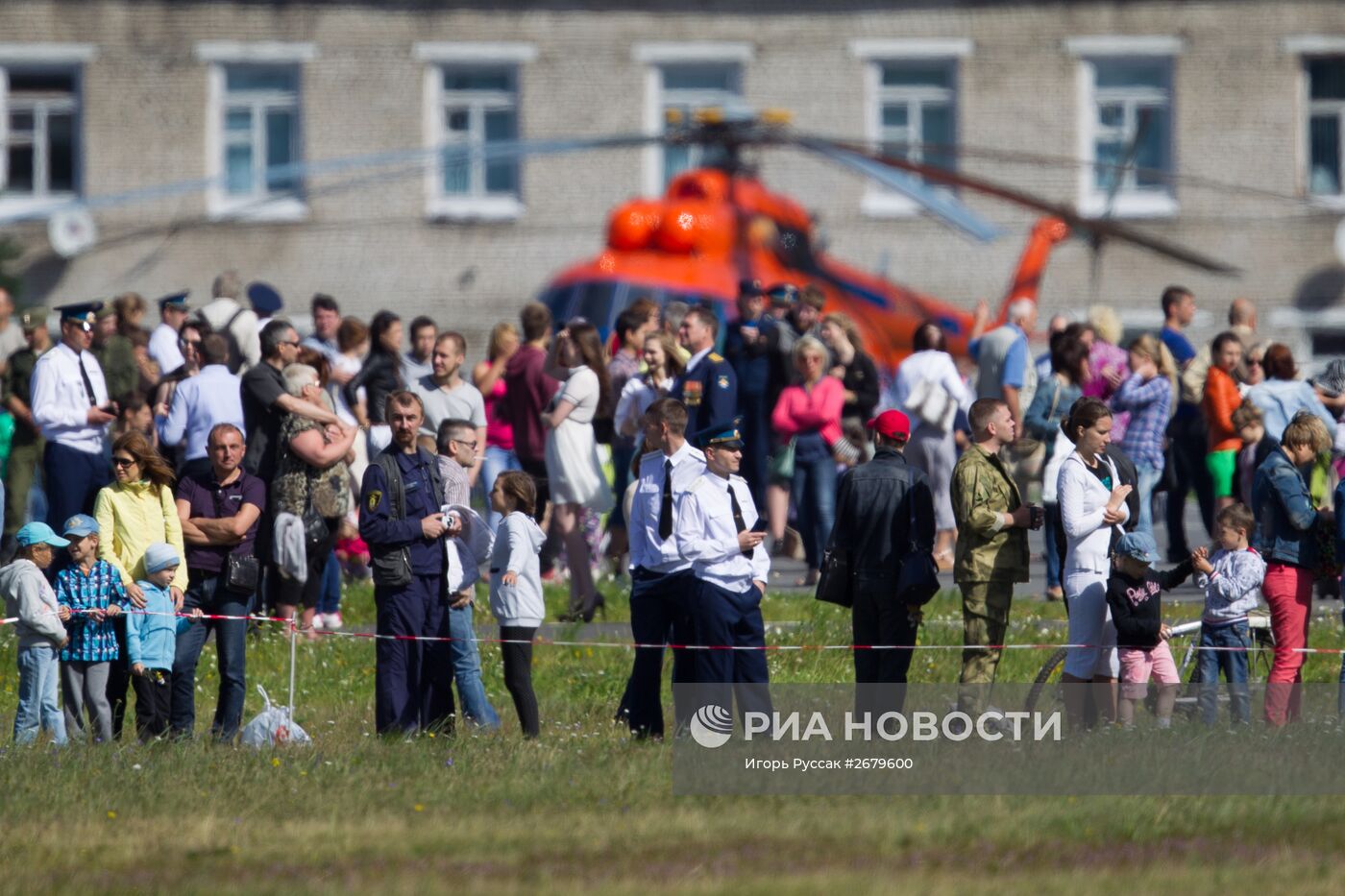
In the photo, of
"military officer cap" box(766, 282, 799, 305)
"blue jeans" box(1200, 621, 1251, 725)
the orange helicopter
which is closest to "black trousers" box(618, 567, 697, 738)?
"blue jeans" box(1200, 621, 1251, 725)

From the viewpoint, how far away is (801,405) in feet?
50.5

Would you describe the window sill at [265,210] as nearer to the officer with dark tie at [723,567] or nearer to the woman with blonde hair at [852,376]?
the woman with blonde hair at [852,376]

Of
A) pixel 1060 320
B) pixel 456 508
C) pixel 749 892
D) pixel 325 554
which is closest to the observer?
pixel 749 892

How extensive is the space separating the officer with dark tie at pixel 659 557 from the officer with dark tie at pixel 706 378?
10.00 feet

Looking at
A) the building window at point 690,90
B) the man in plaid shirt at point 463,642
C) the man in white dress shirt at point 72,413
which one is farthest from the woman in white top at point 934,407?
the building window at point 690,90

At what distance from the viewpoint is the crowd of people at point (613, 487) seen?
1090 centimetres

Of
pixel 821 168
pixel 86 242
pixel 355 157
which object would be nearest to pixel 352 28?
pixel 355 157

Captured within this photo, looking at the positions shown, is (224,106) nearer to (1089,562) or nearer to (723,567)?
(723,567)

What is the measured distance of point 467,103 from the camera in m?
A: 30.8

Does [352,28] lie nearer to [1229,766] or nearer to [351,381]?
[351,381]

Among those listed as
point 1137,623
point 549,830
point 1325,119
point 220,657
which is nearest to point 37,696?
point 220,657

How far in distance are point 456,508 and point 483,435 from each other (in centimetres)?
297

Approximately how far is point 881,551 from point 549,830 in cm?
268

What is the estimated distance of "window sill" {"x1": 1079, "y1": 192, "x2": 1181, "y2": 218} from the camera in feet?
99.1
